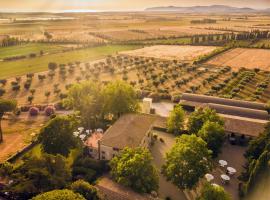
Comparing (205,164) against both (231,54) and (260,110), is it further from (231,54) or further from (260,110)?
(231,54)

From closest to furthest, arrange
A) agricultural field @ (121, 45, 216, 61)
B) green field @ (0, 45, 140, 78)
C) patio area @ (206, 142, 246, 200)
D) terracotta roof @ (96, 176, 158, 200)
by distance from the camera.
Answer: terracotta roof @ (96, 176, 158, 200), patio area @ (206, 142, 246, 200), green field @ (0, 45, 140, 78), agricultural field @ (121, 45, 216, 61)

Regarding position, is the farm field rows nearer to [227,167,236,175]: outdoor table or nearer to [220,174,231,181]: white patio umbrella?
[227,167,236,175]: outdoor table

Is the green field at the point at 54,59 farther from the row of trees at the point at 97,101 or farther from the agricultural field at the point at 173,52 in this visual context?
the row of trees at the point at 97,101

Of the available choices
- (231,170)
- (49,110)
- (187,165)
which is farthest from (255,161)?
(49,110)

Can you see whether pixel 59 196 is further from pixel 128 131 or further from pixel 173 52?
pixel 173 52

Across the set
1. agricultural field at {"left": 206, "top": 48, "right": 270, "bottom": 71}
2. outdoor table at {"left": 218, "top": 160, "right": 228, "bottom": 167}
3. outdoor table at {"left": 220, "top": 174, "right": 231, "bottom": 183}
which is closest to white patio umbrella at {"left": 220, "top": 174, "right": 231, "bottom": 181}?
outdoor table at {"left": 220, "top": 174, "right": 231, "bottom": 183}

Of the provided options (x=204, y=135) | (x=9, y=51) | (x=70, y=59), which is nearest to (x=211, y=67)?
(x=70, y=59)
